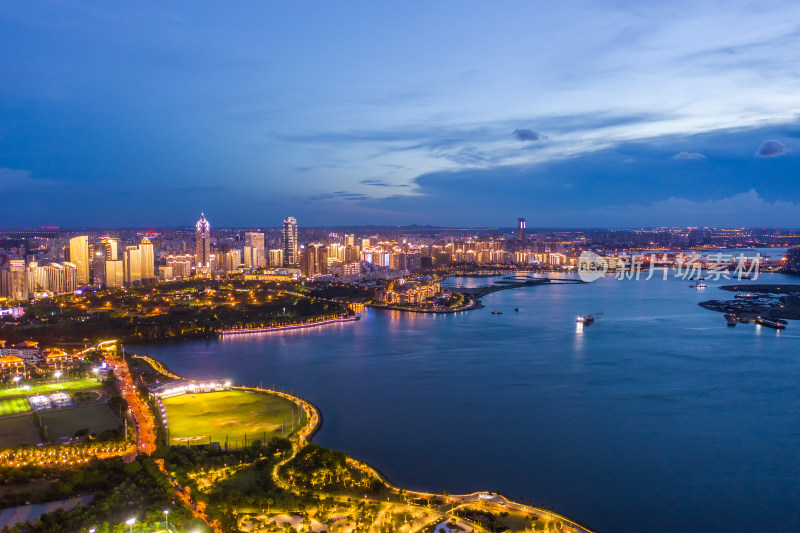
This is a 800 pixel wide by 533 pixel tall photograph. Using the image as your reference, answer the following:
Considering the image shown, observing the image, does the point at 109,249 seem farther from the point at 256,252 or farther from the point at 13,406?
the point at 13,406

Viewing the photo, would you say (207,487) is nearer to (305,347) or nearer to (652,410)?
(652,410)

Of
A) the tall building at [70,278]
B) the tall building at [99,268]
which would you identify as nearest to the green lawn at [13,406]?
the tall building at [70,278]

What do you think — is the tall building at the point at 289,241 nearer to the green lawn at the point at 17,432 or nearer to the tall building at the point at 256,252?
the tall building at the point at 256,252

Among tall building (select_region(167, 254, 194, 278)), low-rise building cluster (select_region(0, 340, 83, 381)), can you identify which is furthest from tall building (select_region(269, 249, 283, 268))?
A: low-rise building cluster (select_region(0, 340, 83, 381))

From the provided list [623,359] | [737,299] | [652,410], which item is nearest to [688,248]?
[737,299]

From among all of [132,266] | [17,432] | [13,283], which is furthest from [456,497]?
[132,266]

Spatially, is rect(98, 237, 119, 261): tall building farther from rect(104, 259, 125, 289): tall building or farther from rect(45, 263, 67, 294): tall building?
rect(45, 263, 67, 294): tall building
